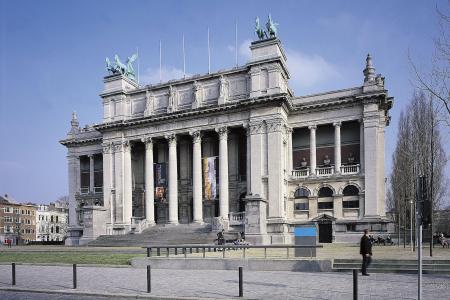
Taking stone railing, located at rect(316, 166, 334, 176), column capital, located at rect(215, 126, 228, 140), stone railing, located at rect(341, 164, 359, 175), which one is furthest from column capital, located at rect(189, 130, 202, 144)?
stone railing, located at rect(341, 164, 359, 175)

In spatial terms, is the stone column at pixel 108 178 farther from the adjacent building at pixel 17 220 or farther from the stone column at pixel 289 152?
the adjacent building at pixel 17 220

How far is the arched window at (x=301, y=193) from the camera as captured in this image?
175ft

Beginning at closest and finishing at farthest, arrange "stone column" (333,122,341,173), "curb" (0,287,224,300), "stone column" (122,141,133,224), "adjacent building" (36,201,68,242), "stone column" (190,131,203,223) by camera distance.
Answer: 1. "curb" (0,287,224,300)
2. "stone column" (333,122,341,173)
3. "stone column" (190,131,203,223)
4. "stone column" (122,141,133,224)
5. "adjacent building" (36,201,68,242)

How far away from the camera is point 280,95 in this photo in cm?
4978

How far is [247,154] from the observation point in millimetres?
53125

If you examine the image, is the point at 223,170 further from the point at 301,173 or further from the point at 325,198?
the point at 325,198

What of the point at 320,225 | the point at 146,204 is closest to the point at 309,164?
the point at 320,225

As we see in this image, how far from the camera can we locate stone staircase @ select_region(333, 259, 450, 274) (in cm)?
1984

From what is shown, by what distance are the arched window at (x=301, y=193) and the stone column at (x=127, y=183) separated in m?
23.4

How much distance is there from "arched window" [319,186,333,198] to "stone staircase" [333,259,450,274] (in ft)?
101

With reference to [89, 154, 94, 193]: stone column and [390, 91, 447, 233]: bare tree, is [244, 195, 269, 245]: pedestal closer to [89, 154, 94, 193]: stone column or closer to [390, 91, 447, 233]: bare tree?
[390, 91, 447, 233]: bare tree

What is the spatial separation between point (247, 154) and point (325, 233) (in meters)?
13.2

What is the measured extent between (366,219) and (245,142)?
59.7 ft

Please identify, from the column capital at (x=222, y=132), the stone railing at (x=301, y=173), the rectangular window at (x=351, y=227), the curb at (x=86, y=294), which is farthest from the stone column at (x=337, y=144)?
the curb at (x=86, y=294)
